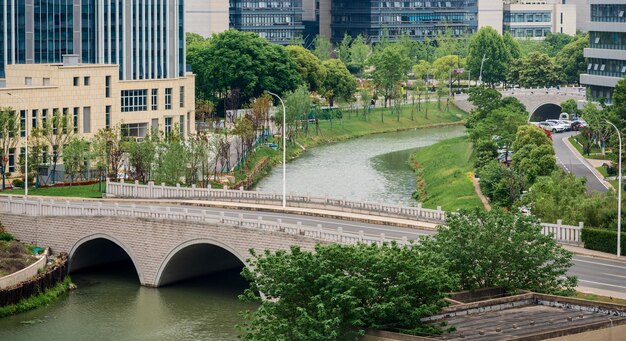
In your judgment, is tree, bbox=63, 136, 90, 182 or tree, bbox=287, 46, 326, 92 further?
tree, bbox=287, 46, 326, 92

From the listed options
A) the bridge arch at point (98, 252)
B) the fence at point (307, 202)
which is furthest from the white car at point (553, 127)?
the bridge arch at point (98, 252)

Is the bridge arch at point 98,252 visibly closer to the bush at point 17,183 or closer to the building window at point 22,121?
the bush at point 17,183

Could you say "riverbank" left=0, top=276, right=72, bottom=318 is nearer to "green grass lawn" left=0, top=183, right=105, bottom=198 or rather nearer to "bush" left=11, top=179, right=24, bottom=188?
"green grass lawn" left=0, top=183, right=105, bottom=198

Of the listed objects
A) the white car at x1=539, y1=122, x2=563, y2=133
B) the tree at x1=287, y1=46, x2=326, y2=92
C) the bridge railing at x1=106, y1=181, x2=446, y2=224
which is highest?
the tree at x1=287, y1=46, x2=326, y2=92

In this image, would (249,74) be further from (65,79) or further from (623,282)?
(623,282)

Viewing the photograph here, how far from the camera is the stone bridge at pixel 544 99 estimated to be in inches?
7160

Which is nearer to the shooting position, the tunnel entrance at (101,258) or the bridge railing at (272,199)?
the bridge railing at (272,199)

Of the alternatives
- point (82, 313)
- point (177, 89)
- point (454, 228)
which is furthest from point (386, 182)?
point (454, 228)

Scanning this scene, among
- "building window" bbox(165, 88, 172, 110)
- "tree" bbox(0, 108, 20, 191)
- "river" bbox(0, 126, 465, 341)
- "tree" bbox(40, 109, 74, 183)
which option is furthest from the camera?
"building window" bbox(165, 88, 172, 110)

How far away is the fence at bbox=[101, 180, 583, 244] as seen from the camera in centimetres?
8906

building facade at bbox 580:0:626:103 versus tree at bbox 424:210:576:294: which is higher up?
building facade at bbox 580:0:626:103

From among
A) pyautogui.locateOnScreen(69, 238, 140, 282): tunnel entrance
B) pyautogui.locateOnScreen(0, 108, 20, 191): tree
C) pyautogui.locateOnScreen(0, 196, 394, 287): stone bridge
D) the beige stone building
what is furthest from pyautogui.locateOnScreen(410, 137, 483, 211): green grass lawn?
pyautogui.locateOnScreen(0, 108, 20, 191): tree

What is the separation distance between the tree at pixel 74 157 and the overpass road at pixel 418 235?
21227 mm

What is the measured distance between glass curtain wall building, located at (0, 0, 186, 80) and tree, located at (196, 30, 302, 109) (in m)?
17.5
